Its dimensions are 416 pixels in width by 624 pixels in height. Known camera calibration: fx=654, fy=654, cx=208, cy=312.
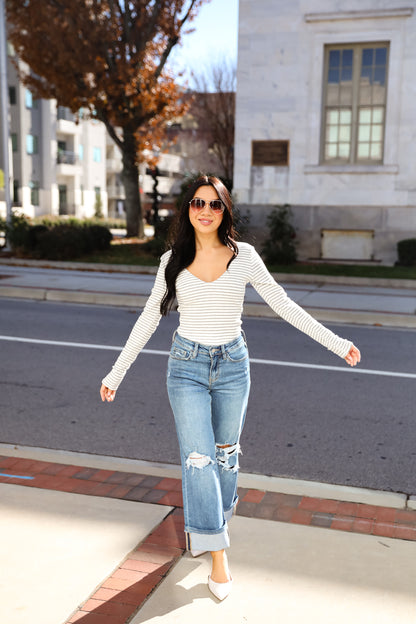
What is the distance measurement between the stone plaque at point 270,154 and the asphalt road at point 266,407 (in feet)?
31.4

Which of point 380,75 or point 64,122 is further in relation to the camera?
A: point 64,122

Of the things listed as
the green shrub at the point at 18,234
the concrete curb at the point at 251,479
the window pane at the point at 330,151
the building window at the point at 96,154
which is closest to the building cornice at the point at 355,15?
the window pane at the point at 330,151

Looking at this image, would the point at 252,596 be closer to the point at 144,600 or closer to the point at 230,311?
the point at 144,600

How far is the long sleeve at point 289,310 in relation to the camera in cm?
318

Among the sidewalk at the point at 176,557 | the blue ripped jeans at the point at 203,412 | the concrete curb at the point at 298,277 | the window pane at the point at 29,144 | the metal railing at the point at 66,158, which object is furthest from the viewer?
the metal railing at the point at 66,158

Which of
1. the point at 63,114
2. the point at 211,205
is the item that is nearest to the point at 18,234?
the point at 211,205

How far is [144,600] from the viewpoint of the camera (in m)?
2.91

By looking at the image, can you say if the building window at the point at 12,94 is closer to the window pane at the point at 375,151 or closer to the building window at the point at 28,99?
the building window at the point at 28,99

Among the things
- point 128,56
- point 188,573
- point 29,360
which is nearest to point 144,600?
point 188,573

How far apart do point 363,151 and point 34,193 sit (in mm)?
38386

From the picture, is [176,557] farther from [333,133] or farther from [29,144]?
[29,144]

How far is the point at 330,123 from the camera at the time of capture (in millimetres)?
17812

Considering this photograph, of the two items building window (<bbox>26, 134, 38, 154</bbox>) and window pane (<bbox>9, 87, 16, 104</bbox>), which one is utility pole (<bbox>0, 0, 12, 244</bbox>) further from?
building window (<bbox>26, 134, 38, 154</bbox>)

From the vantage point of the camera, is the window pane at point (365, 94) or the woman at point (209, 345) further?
the window pane at point (365, 94)
